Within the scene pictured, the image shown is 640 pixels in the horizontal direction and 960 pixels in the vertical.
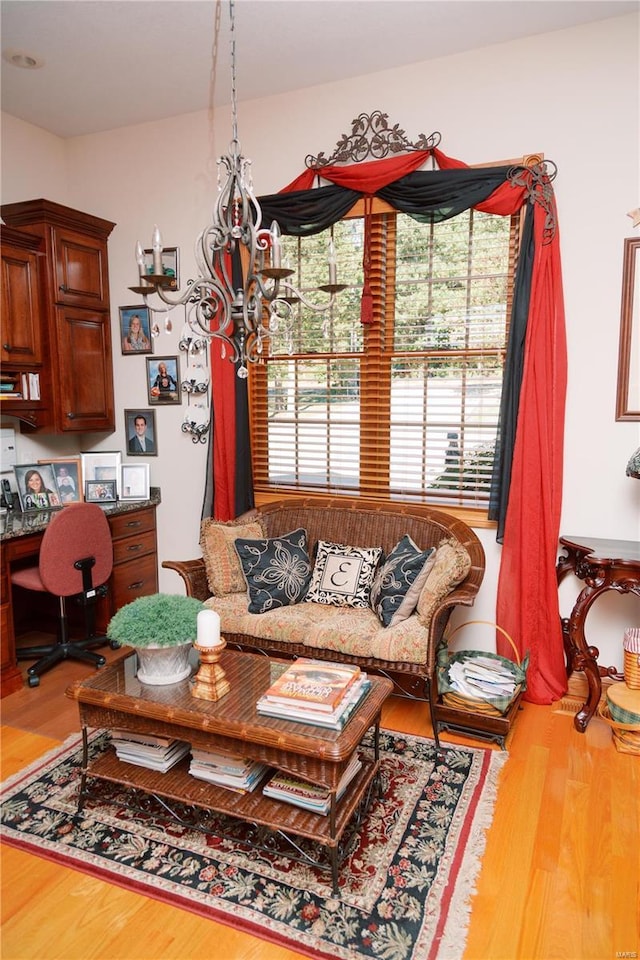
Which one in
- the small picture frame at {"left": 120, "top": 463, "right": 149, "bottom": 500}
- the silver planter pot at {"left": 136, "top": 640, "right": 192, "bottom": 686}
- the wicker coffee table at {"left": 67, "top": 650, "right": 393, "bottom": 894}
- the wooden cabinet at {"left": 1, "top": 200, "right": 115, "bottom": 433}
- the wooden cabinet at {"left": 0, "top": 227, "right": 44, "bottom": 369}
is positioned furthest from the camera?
the small picture frame at {"left": 120, "top": 463, "right": 149, "bottom": 500}

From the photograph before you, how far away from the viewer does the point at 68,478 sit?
157 inches

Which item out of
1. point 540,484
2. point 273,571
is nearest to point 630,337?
point 540,484

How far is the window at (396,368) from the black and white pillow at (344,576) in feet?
1.69

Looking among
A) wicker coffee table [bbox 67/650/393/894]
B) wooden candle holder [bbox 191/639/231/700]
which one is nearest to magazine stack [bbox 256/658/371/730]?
wicker coffee table [bbox 67/650/393/894]

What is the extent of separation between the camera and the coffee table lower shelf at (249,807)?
198cm

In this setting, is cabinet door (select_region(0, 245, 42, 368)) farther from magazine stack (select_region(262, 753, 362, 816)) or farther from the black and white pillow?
magazine stack (select_region(262, 753, 362, 816))

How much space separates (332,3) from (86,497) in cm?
312

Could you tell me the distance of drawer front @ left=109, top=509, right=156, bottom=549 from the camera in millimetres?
3967

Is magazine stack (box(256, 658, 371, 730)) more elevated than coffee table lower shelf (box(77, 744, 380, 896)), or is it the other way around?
magazine stack (box(256, 658, 371, 730))

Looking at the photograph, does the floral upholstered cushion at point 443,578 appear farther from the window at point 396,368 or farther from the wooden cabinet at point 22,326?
the wooden cabinet at point 22,326

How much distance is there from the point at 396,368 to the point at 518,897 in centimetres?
258

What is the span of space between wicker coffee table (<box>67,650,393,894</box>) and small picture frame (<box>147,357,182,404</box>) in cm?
217

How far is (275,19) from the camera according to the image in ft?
9.49

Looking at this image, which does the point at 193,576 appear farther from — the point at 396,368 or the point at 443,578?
the point at 396,368
